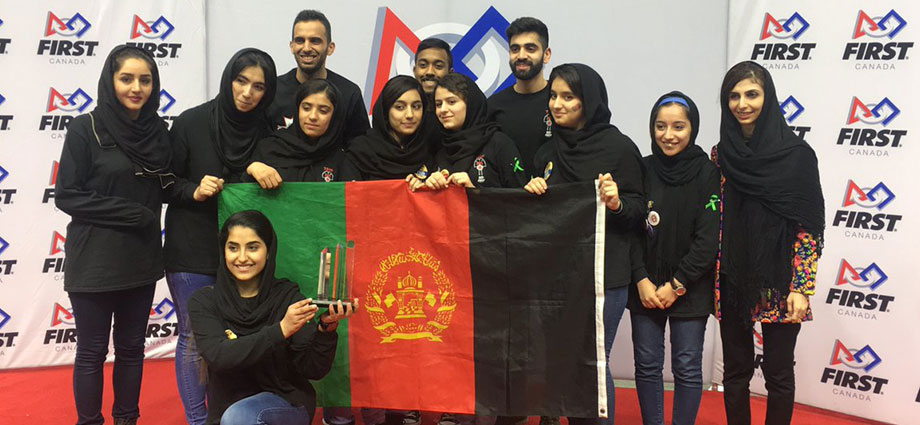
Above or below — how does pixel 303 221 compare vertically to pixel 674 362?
above

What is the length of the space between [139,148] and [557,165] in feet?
5.75

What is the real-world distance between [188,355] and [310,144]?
3.49 ft

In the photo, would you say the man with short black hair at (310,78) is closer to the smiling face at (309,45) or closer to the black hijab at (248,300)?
the smiling face at (309,45)

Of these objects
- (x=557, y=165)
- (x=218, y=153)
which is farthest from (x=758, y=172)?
(x=218, y=153)

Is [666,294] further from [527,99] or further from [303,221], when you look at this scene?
[303,221]

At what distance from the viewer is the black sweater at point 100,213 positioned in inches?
116

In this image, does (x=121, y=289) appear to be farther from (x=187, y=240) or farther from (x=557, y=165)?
(x=557, y=165)

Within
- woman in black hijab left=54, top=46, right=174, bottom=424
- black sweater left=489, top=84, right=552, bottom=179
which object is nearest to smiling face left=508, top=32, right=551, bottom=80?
black sweater left=489, top=84, right=552, bottom=179

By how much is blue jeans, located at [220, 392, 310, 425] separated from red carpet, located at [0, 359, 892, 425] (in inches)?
41.1

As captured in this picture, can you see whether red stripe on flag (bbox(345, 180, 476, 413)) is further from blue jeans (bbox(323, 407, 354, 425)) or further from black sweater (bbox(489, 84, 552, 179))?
black sweater (bbox(489, 84, 552, 179))

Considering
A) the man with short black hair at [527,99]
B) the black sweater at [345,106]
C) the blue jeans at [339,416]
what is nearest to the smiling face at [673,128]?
the man with short black hair at [527,99]

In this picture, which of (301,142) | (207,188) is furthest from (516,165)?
(207,188)

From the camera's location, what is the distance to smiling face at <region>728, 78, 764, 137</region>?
2902mm

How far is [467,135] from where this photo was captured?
3146 mm
